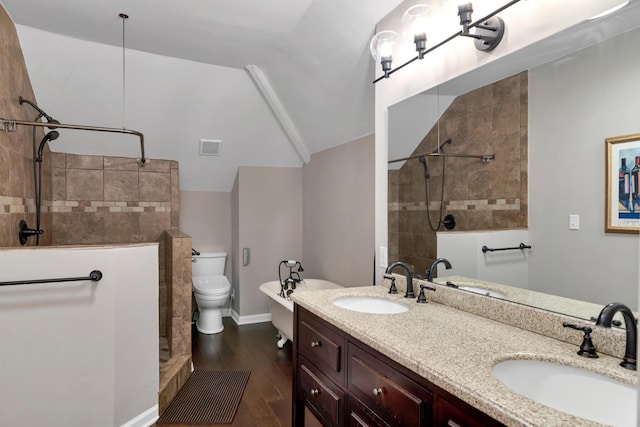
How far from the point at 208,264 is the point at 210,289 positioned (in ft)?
1.60

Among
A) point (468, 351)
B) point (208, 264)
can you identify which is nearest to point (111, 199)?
point (208, 264)

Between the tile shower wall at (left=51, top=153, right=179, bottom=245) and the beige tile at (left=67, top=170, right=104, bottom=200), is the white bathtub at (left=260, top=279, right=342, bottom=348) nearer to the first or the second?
the tile shower wall at (left=51, top=153, right=179, bottom=245)

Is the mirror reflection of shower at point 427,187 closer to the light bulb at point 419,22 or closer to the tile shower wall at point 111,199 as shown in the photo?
the light bulb at point 419,22

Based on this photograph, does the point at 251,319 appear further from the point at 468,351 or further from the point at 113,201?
the point at 468,351

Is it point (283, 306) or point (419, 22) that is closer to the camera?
point (419, 22)

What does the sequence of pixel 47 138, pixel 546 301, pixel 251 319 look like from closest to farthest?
pixel 546 301
pixel 47 138
pixel 251 319

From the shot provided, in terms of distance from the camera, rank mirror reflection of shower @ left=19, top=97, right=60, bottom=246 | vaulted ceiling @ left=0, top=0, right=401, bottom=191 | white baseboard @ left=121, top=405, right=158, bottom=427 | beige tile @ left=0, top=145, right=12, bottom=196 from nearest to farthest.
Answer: white baseboard @ left=121, top=405, right=158, bottom=427, beige tile @ left=0, top=145, right=12, bottom=196, vaulted ceiling @ left=0, top=0, right=401, bottom=191, mirror reflection of shower @ left=19, top=97, right=60, bottom=246

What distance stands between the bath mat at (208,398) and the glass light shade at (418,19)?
248 cm

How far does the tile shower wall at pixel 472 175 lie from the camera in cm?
149

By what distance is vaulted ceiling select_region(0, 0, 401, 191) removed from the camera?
252 cm

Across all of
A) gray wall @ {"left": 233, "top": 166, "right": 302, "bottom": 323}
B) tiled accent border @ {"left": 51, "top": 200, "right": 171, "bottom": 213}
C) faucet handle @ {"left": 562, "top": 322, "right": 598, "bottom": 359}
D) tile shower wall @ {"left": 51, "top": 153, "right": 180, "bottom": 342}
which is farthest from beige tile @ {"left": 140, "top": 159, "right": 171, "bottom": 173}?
faucet handle @ {"left": 562, "top": 322, "right": 598, "bottom": 359}

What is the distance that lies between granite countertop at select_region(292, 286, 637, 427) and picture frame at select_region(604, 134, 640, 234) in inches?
15.1

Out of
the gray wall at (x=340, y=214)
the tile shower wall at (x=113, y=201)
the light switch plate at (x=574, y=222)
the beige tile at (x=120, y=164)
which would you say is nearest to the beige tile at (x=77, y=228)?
the tile shower wall at (x=113, y=201)

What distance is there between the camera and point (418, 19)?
187 cm
